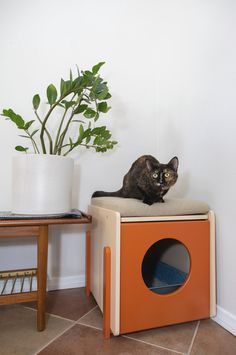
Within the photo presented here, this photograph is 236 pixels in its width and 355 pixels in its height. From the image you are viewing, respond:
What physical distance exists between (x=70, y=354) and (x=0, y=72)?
4.07 feet

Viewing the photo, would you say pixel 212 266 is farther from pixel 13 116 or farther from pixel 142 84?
pixel 142 84

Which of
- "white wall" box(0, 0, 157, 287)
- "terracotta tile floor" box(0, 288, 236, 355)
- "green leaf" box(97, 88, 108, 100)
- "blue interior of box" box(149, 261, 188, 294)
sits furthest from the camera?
"white wall" box(0, 0, 157, 287)

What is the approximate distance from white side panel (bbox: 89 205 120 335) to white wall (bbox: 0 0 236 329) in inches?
9.4

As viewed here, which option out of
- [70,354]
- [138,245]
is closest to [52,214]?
[138,245]

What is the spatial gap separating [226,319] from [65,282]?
0.77m

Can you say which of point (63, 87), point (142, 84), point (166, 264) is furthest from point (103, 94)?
point (166, 264)

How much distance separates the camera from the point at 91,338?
77cm

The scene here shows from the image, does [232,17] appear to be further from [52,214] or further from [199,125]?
[52,214]

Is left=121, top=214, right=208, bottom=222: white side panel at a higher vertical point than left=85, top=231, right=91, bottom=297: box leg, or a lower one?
higher

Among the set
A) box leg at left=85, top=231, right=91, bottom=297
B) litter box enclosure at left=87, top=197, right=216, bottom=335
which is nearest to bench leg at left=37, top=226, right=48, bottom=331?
litter box enclosure at left=87, top=197, right=216, bottom=335

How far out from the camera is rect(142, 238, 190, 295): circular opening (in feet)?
3.48

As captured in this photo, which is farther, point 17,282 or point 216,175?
point 17,282

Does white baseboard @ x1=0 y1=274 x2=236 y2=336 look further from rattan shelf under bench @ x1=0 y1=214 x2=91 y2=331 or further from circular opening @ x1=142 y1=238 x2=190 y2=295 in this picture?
rattan shelf under bench @ x1=0 y1=214 x2=91 y2=331

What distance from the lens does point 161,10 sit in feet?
4.72
